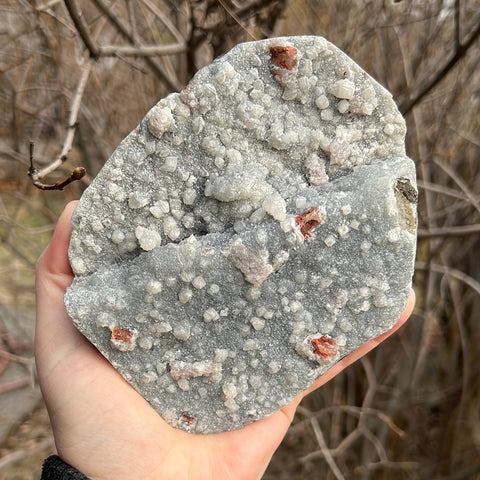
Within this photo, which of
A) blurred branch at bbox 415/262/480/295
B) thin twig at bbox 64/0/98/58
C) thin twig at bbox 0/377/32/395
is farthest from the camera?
thin twig at bbox 0/377/32/395

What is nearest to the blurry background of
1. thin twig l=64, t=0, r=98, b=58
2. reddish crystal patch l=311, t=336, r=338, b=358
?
thin twig l=64, t=0, r=98, b=58

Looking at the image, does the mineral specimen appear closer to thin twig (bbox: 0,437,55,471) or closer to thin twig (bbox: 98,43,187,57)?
thin twig (bbox: 98,43,187,57)

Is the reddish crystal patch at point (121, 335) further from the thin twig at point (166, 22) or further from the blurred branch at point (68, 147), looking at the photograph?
the thin twig at point (166, 22)

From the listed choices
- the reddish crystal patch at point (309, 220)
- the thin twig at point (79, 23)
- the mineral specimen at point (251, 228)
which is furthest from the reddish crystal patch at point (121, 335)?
the thin twig at point (79, 23)

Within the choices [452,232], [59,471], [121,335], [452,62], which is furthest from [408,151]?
[59,471]

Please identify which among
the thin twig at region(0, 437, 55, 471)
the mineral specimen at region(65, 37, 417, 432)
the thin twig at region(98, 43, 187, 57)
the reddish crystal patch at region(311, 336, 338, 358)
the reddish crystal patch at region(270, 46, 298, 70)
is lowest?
the thin twig at region(0, 437, 55, 471)

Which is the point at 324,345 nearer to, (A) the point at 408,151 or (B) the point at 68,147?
(B) the point at 68,147
